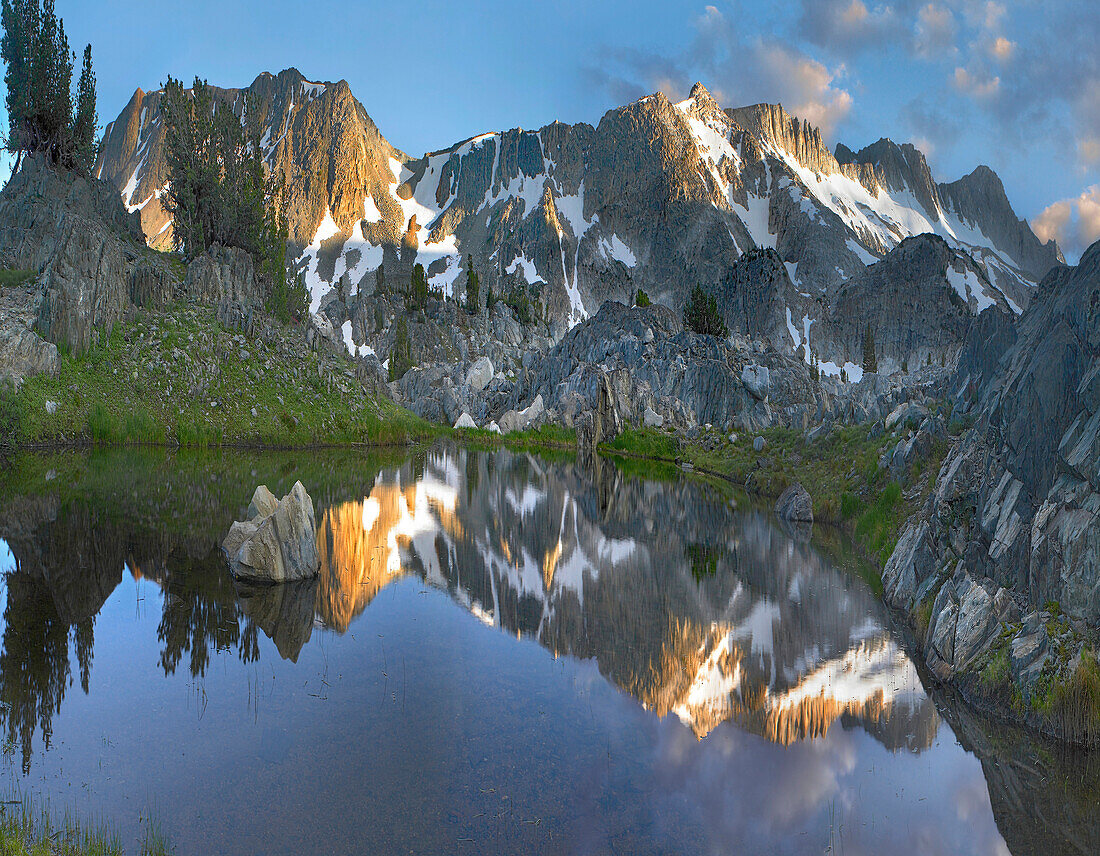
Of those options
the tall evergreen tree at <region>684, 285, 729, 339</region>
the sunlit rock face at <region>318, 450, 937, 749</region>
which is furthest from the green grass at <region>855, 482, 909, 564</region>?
the tall evergreen tree at <region>684, 285, 729, 339</region>

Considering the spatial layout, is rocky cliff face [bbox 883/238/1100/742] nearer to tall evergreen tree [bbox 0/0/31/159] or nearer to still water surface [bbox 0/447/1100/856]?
still water surface [bbox 0/447/1100/856]

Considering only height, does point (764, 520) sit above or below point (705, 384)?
below

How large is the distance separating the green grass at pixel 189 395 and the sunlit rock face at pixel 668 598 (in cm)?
2288

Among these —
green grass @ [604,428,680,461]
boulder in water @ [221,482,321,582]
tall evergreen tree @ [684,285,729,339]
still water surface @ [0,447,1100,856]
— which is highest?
tall evergreen tree @ [684,285,729,339]

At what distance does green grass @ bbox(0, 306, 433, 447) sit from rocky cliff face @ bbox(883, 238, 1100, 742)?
1731 inches

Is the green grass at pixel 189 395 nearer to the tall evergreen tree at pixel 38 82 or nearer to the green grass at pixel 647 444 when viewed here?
the tall evergreen tree at pixel 38 82

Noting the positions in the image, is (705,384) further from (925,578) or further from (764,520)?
(925,578)

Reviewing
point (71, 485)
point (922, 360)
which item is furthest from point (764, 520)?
point (922, 360)

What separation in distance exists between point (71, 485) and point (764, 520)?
2725 cm

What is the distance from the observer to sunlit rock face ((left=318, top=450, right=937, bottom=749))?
36.3 feet

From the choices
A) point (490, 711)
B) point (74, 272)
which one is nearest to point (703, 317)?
point (74, 272)

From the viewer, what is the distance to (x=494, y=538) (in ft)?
75.8

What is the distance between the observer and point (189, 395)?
4725cm

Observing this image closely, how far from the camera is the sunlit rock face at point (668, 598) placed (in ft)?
36.3
